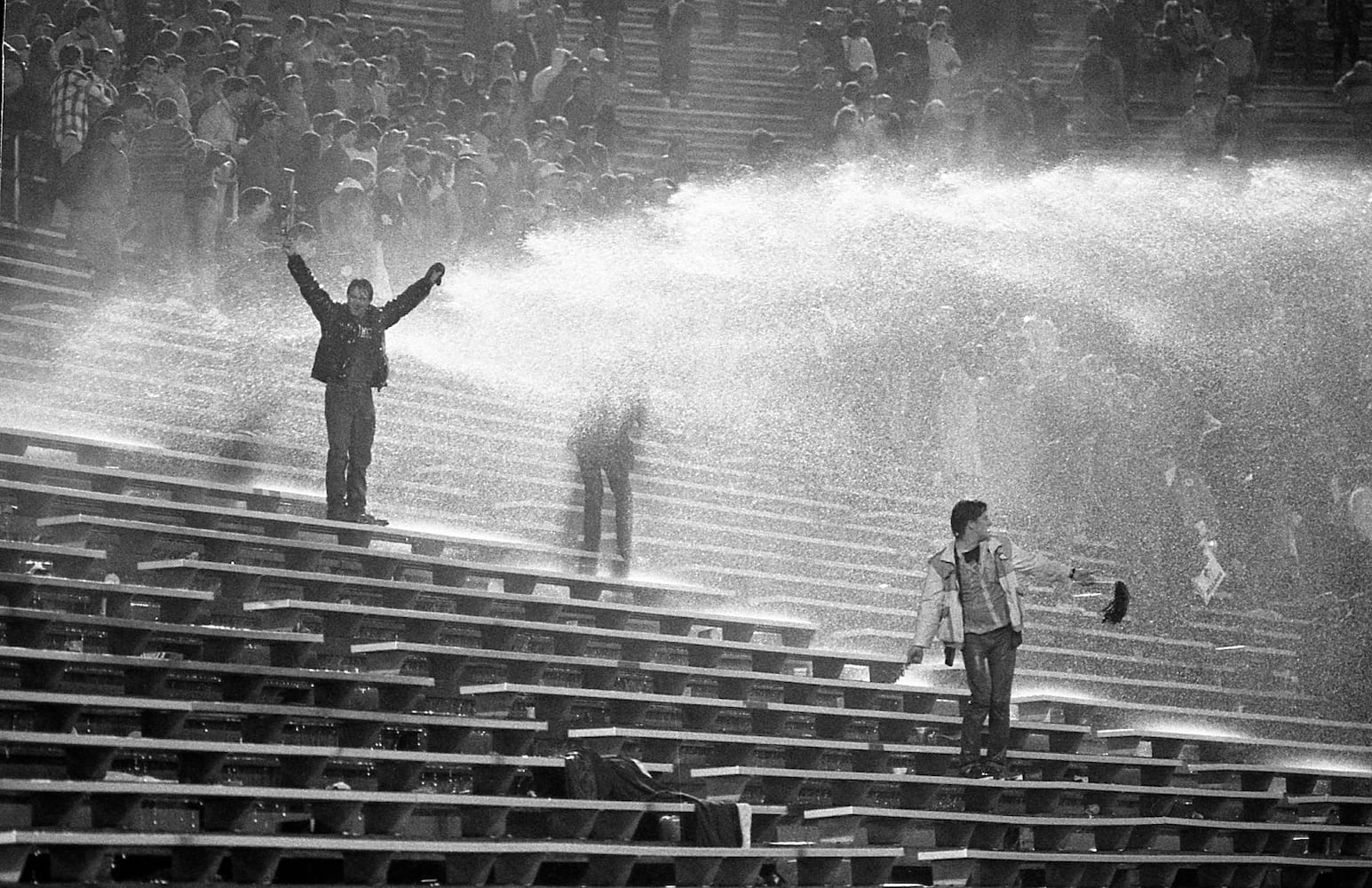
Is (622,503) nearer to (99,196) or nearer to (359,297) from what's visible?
(359,297)

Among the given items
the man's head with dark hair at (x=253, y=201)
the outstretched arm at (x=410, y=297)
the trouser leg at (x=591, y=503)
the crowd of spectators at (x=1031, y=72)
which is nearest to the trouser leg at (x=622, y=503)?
the trouser leg at (x=591, y=503)

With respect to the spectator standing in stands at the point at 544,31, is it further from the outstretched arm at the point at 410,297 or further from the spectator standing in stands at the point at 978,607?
the spectator standing in stands at the point at 978,607

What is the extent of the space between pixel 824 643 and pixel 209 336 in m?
5.88

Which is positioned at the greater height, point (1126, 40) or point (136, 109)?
point (1126, 40)

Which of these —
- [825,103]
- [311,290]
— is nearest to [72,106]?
[311,290]

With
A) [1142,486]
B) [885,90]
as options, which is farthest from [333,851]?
[885,90]

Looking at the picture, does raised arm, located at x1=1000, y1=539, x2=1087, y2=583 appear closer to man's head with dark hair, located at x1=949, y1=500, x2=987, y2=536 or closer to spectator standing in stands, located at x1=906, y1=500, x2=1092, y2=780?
spectator standing in stands, located at x1=906, y1=500, x2=1092, y2=780

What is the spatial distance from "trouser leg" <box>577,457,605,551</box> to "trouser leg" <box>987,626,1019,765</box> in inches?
143

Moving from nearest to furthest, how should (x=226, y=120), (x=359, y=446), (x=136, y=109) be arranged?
1. (x=359, y=446)
2. (x=136, y=109)
3. (x=226, y=120)

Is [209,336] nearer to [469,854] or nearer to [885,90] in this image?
[469,854]

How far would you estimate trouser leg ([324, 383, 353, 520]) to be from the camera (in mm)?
16047

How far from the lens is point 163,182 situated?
1944 cm

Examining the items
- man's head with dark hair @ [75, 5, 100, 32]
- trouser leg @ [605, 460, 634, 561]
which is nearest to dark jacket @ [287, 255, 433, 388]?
trouser leg @ [605, 460, 634, 561]

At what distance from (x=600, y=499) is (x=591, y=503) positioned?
0.11 m
